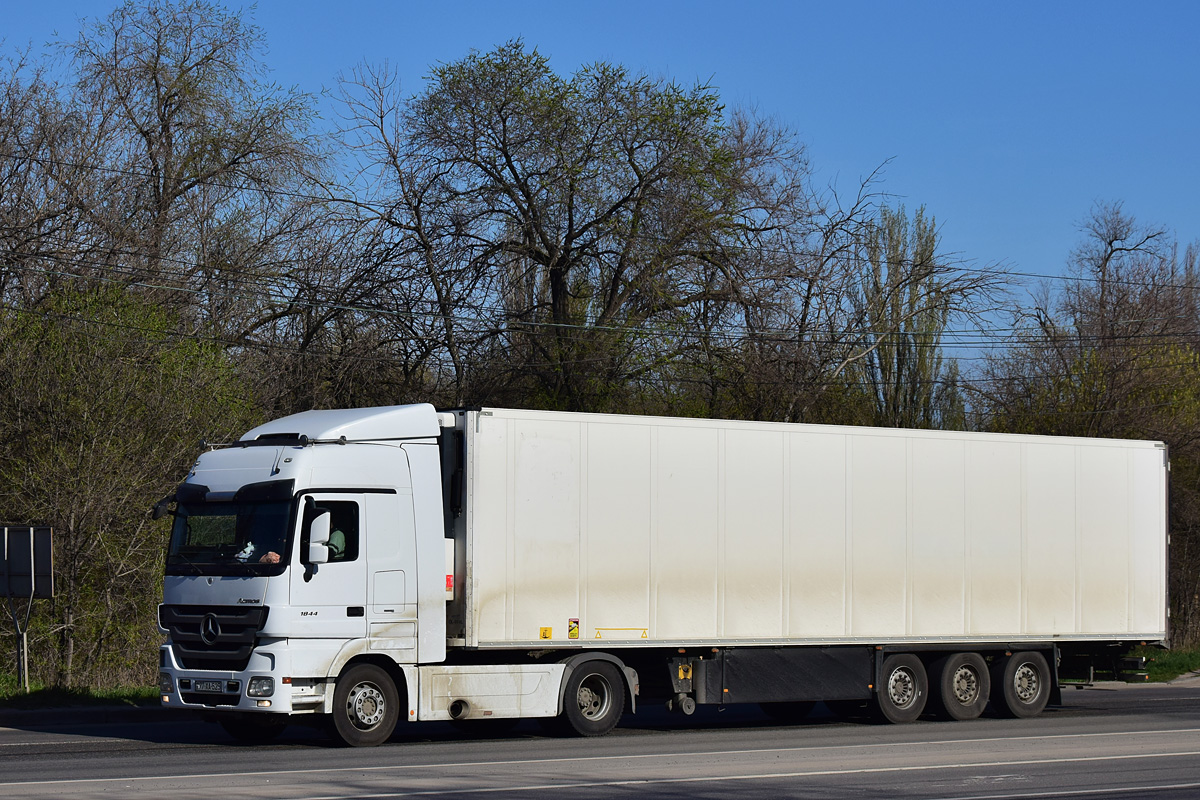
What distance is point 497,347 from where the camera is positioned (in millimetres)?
31219

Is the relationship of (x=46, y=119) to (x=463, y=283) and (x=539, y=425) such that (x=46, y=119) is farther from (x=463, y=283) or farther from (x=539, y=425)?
(x=539, y=425)

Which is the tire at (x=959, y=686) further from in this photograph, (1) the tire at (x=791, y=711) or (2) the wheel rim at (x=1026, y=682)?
(1) the tire at (x=791, y=711)

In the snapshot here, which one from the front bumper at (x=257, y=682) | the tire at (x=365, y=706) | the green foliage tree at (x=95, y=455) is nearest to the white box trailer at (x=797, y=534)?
the tire at (x=365, y=706)

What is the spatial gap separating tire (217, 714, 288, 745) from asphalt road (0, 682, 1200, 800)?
254mm

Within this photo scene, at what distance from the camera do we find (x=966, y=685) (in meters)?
17.3

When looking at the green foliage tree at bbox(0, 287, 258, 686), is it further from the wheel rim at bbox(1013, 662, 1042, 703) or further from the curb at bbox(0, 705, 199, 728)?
the wheel rim at bbox(1013, 662, 1042, 703)

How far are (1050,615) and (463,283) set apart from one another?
55.6ft

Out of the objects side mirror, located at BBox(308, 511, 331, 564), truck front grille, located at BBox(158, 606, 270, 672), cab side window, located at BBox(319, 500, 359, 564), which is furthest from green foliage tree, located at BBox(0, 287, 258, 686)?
side mirror, located at BBox(308, 511, 331, 564)

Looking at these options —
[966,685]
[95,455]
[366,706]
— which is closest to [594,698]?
[366,706]

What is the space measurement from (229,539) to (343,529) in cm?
113

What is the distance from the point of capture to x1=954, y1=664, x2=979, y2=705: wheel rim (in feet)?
56.4

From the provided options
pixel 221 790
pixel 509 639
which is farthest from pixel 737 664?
pixel 221 790

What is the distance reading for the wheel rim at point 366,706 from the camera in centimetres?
1364

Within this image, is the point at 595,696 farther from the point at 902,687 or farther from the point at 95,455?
the point at 95,455
